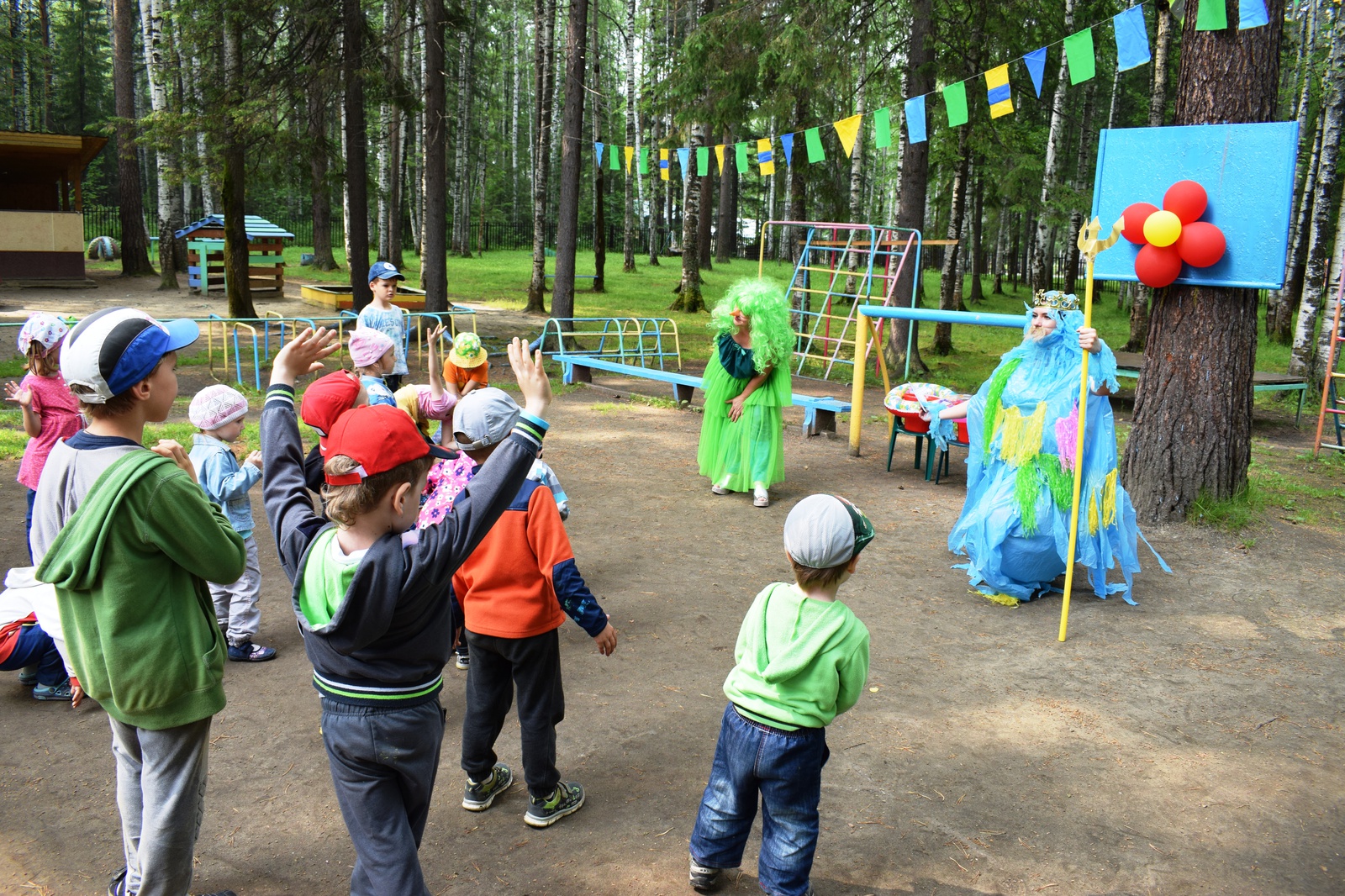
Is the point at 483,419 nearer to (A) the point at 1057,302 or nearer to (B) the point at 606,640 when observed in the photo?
(B) the point at 606,640

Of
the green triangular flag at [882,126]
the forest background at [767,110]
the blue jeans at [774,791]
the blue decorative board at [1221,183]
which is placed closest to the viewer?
the blue jeans at [774,791]

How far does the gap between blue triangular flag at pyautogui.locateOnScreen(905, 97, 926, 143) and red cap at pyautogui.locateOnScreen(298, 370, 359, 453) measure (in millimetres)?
8491

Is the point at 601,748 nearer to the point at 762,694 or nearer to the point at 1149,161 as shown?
the point at 762,694

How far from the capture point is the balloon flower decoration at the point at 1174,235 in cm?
585

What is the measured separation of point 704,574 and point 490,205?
4223cm

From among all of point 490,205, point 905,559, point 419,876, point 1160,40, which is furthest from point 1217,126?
point 490,205

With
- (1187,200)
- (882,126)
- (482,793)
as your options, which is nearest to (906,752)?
(482,793)

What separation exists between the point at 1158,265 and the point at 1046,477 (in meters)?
1.72

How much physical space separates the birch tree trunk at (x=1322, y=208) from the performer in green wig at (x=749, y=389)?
9.96 meters

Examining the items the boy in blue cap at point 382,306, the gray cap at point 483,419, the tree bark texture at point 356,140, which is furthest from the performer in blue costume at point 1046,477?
the tree bark texture at point 356,140

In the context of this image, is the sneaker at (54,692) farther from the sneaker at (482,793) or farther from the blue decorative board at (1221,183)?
the blue decorative board at (1221,183)

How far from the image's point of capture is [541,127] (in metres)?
19.7

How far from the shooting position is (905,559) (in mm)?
6137

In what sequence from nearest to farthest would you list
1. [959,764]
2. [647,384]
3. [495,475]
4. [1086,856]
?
[495,475] < [1086,856] < [959,764] < [647,384]
